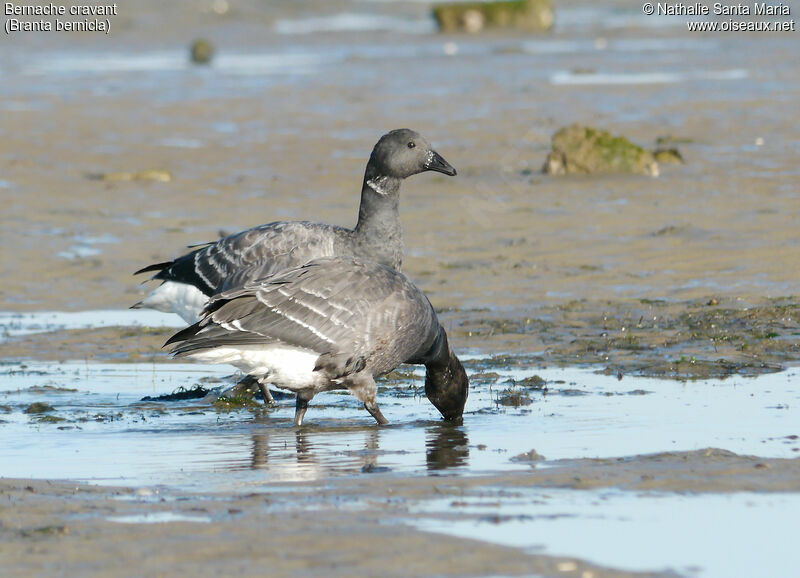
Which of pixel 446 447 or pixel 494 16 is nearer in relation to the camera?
pixel 446 447

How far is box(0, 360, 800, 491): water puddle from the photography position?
807 centimetres

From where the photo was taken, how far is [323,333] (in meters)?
9.34

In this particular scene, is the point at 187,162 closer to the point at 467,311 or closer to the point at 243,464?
the point at 467,311

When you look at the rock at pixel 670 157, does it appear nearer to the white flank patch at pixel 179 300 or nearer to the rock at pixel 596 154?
the rock at pixel 596 154

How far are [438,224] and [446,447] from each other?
29.4 feet

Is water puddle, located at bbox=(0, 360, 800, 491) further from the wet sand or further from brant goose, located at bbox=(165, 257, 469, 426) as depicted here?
the wet sand

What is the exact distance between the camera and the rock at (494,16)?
46.7 m

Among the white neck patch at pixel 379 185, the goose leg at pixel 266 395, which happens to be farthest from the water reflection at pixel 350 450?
the white neck patch at pixel 379 185

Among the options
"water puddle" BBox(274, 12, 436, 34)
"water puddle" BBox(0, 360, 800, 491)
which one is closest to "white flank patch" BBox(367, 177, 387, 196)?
"water puddle" BBox(0, 360, 800, 491)

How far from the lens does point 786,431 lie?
8547mm

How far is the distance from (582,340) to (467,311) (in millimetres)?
1793

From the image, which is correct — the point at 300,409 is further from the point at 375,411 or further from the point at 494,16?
the point at 494,16

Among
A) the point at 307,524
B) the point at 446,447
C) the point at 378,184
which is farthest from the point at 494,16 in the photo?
the point at 307,524

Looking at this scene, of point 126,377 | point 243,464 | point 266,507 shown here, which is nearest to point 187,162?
point 126,377
